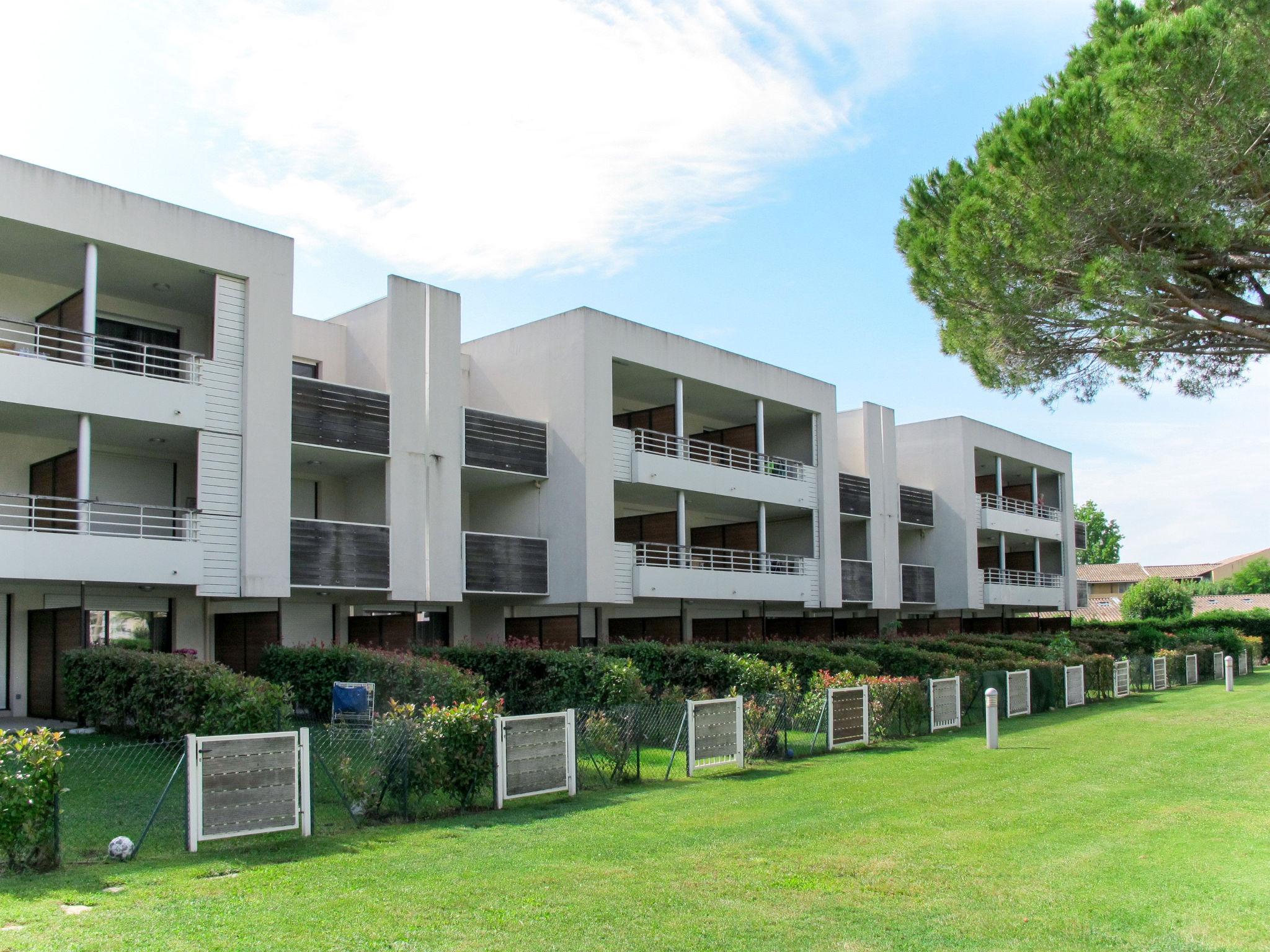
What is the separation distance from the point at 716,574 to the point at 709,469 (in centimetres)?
286

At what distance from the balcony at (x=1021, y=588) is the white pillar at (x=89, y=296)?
109ft

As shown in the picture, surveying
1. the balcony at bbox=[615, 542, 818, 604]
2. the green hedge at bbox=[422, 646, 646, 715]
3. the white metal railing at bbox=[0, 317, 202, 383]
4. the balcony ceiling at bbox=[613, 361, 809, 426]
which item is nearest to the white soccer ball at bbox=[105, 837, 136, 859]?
the green hedge at bbox=[422, 646, 646, 715]

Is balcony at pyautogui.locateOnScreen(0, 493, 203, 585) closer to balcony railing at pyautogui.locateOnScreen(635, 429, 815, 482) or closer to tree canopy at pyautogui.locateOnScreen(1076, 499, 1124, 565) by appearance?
balcony railing at pyautogui.locateOnScreen(635, 429, 815, 482)

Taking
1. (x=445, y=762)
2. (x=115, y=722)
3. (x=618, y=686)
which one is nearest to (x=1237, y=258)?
(x=618, y=686)

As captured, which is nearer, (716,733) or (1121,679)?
(716,733)

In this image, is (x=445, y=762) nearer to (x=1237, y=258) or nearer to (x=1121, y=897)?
(x=1121, y=897)

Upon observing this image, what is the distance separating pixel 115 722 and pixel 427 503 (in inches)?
325

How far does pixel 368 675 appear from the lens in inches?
706

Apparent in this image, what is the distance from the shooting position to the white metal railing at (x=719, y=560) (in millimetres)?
28531

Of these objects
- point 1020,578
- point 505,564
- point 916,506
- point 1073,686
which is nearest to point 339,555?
point 505,564

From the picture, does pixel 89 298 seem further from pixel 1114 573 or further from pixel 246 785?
pixel 1114 573

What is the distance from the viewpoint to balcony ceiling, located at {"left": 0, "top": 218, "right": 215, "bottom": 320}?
61.7 feet

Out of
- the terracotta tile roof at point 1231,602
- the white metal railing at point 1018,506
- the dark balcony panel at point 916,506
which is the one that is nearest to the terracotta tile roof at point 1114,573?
the terracotta tile roof at point 1231,602

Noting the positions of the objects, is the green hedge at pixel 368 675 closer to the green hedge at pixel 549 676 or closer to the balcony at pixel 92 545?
the green hedge at pixel 549 676
